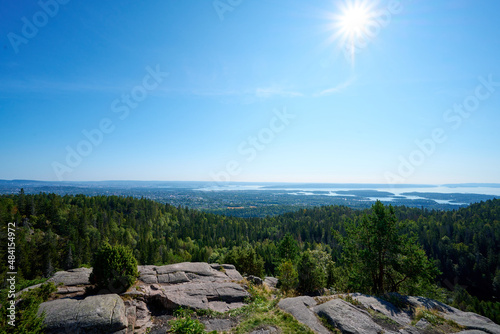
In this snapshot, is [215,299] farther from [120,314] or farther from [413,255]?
[413,255]

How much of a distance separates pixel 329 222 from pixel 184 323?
449 ft

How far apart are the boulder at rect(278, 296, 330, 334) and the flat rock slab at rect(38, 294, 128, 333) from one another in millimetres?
10489

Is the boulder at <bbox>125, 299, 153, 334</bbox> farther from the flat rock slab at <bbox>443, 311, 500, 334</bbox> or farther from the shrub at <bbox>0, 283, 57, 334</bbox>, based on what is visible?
the flat rock slab at <bbox>443, 311, 500, 334</bbox>

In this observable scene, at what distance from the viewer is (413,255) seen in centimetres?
2014

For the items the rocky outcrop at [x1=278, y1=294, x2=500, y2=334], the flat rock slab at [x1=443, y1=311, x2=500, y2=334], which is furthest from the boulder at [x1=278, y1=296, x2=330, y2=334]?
the flat rock slab at [x1=443, y1=311, x2=500, y2=334]

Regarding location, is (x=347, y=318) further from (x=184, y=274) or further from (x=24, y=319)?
(x=24, y=319)

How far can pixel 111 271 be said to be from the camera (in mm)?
15156

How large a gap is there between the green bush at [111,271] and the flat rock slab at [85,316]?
2.03 metres

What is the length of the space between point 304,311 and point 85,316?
13346 mm

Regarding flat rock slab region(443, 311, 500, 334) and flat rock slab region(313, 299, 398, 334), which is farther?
flat rock slab region(443, 311, 500, 334)

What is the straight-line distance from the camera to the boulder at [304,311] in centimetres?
1245

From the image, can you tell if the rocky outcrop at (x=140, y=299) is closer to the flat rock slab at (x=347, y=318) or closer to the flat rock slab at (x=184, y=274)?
the flat rock slab at (x=184, y=274)

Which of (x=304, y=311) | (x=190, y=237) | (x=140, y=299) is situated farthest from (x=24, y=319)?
(x=190, y=237)

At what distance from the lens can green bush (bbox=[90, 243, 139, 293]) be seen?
15078mm
